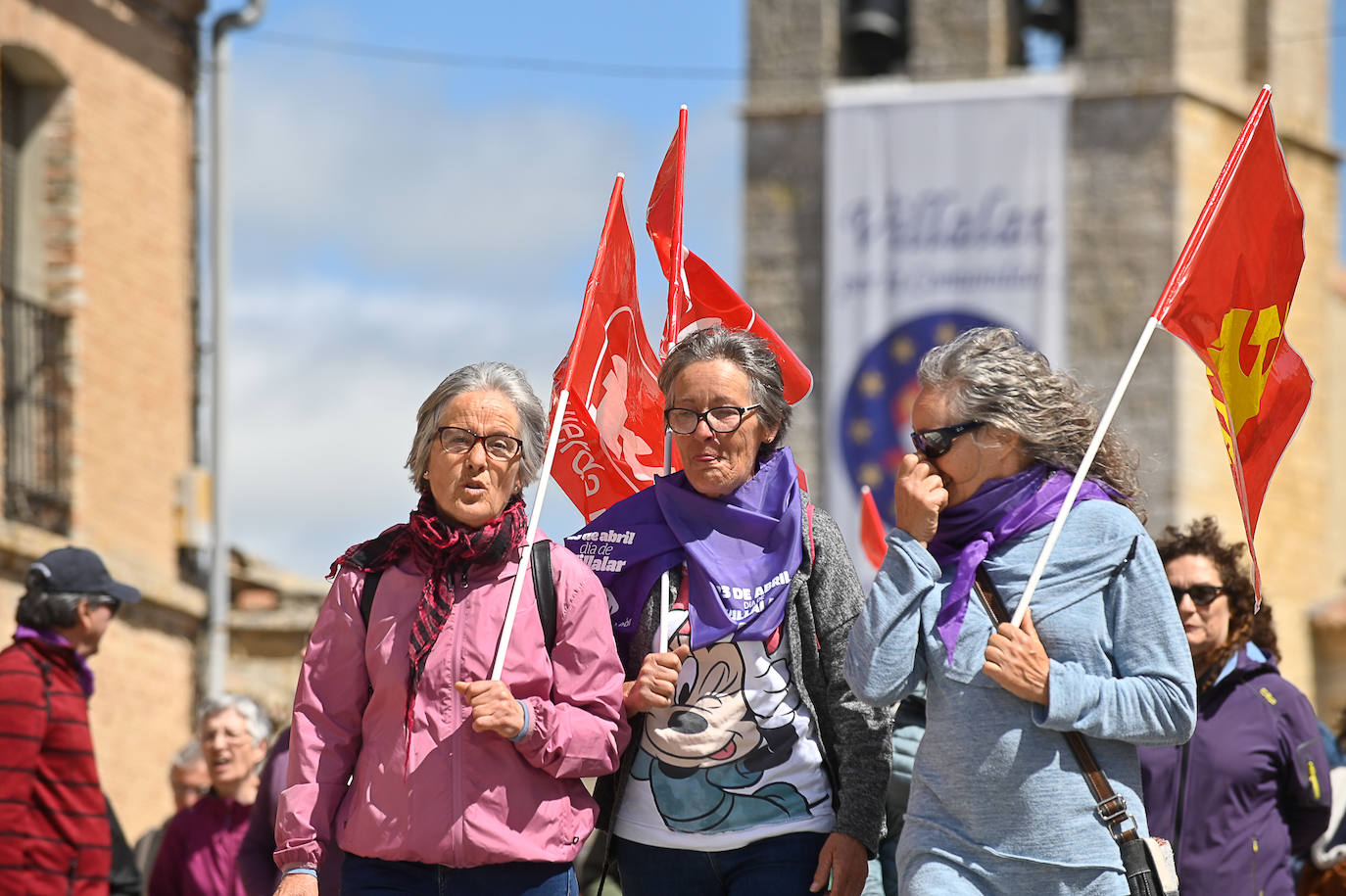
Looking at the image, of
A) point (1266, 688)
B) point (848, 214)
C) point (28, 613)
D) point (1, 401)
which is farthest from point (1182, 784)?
point (848, 214)

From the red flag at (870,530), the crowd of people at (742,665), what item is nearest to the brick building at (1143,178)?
the red flag at (870,530)

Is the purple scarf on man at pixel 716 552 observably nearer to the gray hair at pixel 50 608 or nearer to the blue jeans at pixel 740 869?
the blue jeans at pixel 740 869

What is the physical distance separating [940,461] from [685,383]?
0.71 m

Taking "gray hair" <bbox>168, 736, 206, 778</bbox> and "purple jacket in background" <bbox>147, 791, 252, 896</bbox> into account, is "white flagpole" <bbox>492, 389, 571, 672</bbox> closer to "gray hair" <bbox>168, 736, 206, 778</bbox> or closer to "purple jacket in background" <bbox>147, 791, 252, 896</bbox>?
"purple jacket in background" <bbox>147, 791, 252, 896</bbox>

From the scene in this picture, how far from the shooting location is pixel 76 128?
1549 centimetres

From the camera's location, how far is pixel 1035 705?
505 cm

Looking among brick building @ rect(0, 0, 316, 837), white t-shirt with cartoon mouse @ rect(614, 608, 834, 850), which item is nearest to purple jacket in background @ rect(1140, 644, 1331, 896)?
white t-shirt with cartoon mouse @ rect(614, 608, 834, 850)

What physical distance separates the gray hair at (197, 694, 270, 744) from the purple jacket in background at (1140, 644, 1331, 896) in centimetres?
350

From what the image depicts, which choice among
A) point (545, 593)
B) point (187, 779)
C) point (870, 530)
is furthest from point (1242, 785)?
point (187, 779)

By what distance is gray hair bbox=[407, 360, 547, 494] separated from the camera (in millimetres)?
5566

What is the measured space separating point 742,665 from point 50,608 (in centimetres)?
291

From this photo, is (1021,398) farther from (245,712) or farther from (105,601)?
(245,712)

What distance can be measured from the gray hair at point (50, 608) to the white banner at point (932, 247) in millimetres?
20776

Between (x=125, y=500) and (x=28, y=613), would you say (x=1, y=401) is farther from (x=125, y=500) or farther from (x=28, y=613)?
(x=28, y=613)
